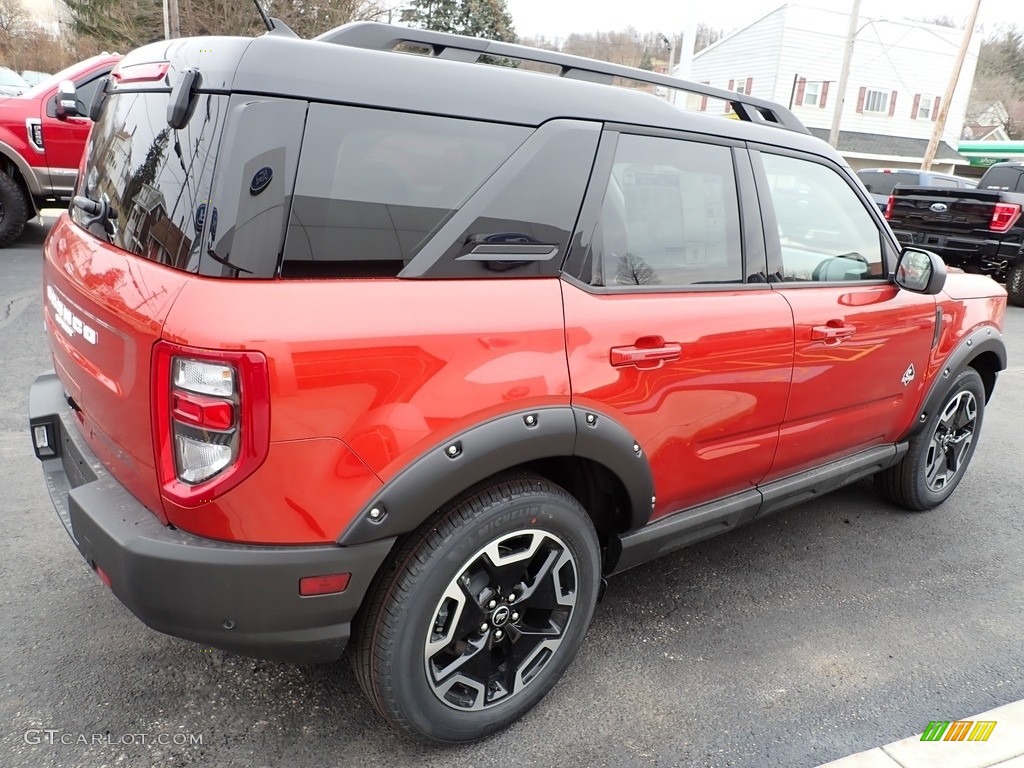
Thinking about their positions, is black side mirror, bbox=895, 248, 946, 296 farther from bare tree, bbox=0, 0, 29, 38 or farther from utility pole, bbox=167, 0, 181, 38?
bare tree, bbox=0, 0, 29, 38

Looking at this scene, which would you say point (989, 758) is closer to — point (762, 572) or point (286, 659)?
point (762, 572)

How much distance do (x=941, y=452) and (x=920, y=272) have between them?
129 centimetres

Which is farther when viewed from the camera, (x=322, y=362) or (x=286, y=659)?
(x=286, y=659)

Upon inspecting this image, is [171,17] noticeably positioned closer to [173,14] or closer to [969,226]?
[173,14]

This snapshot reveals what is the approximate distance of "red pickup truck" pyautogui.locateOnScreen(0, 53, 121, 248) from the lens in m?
8.07

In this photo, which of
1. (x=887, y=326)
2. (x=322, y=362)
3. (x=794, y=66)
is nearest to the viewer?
(x=322, y=362)

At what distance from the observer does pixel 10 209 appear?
8.16 m

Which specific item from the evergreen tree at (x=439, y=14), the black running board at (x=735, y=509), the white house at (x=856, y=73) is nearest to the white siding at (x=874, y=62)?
the white house at (x=856, y=73)

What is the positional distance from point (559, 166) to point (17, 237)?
8.60m

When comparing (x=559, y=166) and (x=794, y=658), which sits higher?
(x=559, y=166)

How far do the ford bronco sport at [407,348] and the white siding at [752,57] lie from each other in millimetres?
34013

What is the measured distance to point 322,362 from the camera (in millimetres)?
1663

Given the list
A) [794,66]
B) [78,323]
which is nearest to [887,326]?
[78,323]

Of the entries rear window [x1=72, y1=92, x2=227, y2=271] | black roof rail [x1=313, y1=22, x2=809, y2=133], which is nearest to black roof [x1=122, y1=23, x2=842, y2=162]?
black roof rail [x1=313, y1=22, x2=809, y2=133]
